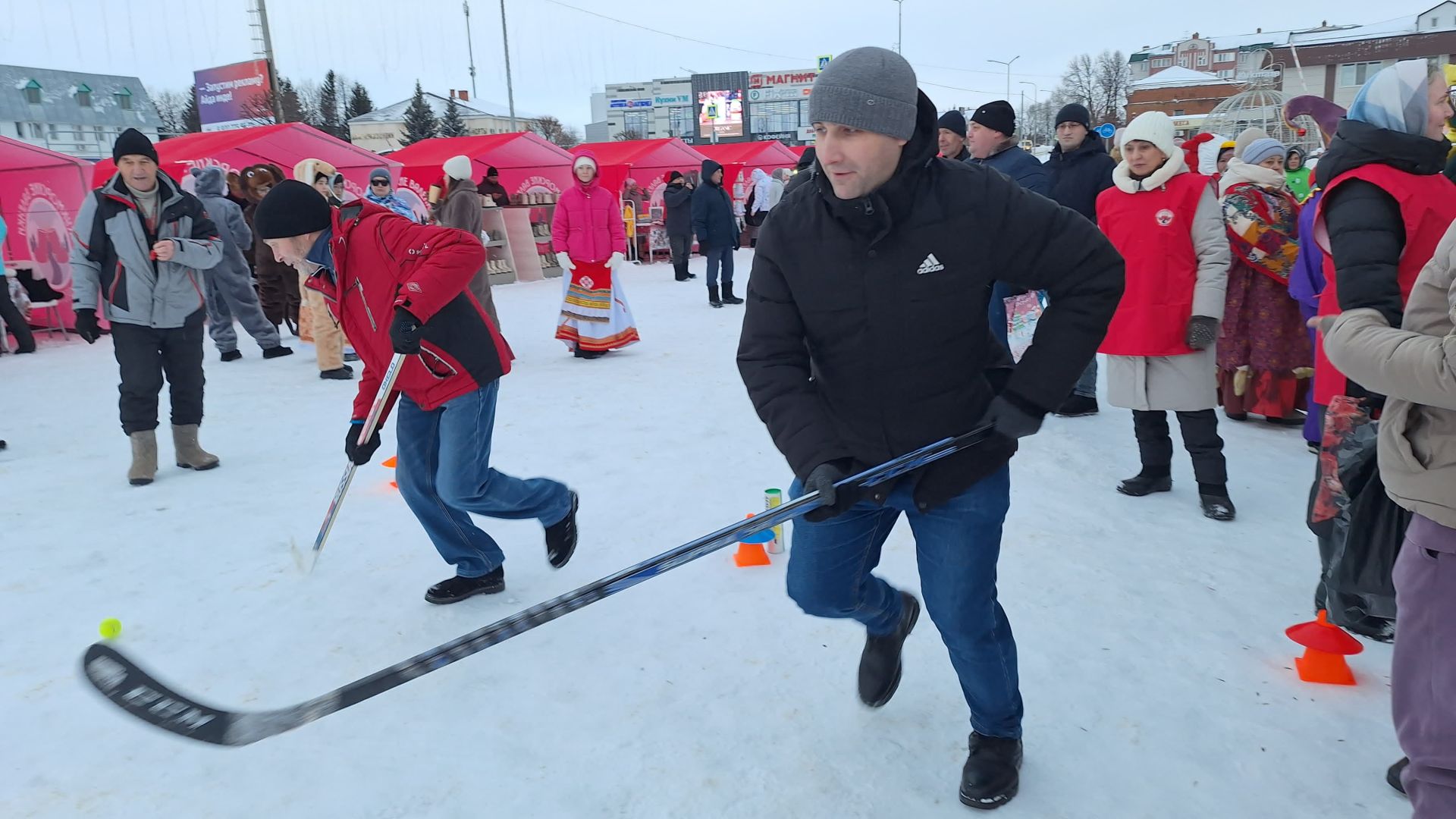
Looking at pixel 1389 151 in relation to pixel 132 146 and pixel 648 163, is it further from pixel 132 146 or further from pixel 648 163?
pixel 648 163

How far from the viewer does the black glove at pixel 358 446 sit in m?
3.57

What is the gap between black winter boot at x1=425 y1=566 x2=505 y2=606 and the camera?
371 cm

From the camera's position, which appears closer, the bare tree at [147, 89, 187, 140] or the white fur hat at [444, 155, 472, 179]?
the white fur hat at [444, 155, 472, 179]

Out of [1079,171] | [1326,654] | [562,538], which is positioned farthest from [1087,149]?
[562,538]

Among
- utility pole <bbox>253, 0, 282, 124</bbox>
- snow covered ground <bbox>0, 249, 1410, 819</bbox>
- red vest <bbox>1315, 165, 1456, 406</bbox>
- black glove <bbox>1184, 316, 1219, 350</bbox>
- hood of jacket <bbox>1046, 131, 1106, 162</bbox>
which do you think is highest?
utility pole <bbox>253, 0, 282, 124</bbox>

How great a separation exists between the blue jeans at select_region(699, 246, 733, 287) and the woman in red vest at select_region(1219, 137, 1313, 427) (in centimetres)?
683

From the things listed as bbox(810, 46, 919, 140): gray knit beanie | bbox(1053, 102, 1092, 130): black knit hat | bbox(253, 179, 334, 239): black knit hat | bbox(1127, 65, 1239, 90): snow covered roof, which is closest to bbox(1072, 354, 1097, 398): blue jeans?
bbox(1053, 102, 1092, 130): black knit hat

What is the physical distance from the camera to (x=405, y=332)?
10.5 feet

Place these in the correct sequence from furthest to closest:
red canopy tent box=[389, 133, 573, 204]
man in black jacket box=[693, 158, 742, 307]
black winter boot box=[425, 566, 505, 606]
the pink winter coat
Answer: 1. red canopy tent box=[389, 133, 573, 204]
2. man in black jacket box=[693, 158, 742, 307]
3. the pink winter coat
4. black winter boot box=[425, 566, 505, 606]

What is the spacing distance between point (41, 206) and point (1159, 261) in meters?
11.5

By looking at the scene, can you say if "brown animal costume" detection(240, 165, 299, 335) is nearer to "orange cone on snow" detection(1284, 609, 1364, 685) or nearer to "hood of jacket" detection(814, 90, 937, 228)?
"hood of jacket" detection(814, 90, 937, 228)

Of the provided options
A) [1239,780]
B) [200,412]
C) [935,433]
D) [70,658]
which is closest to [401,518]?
[70,658]

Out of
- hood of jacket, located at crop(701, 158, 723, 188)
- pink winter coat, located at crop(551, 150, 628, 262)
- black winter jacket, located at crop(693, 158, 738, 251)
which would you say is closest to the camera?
pink winter coat, located at crop(551, 150, 628, 262)

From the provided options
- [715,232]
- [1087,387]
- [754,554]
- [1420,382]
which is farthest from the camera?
[715,232]
